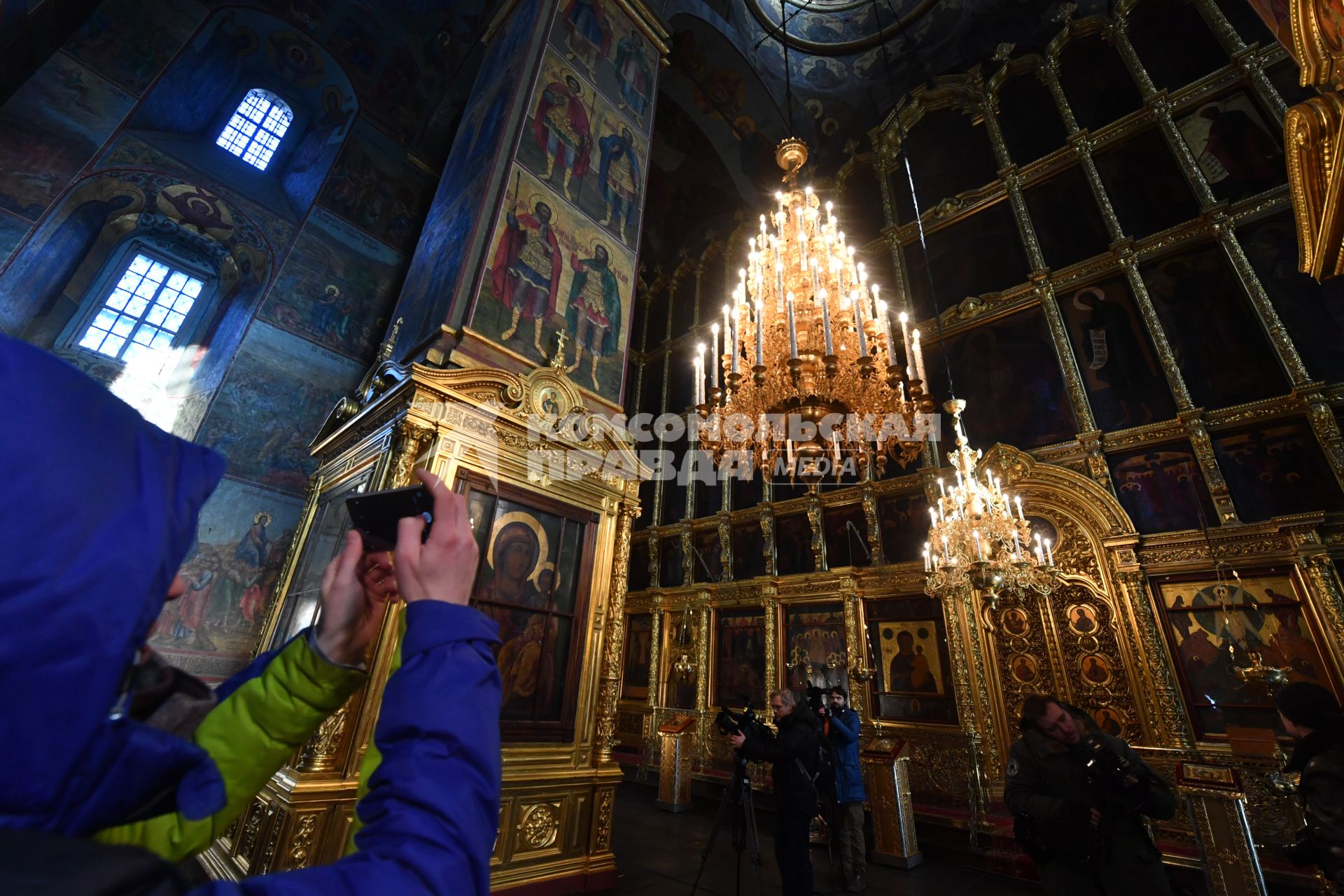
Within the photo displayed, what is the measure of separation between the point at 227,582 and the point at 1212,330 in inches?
579

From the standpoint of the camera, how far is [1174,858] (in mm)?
5371

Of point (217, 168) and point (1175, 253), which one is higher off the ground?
point (217, 168)

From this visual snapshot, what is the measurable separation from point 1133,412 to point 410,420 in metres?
9.42

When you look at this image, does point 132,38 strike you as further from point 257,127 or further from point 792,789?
point 792,789

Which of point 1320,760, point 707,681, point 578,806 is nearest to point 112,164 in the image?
point 578,806

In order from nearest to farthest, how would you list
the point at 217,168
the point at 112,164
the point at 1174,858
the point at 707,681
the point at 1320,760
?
the point at 1320,760, the point at 1174,858, the point at 112,164, the point at 217,168, the point at 707,681

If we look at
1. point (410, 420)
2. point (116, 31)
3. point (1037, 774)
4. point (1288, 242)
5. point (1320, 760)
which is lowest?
point (1037, 774)

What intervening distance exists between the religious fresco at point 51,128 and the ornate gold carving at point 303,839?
9.22 metres

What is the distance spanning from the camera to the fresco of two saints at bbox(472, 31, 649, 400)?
18.4 feet

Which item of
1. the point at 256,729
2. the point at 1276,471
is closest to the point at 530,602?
the point at 256,729

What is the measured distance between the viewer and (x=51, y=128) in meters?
7.45

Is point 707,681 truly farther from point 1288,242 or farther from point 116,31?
point 116,31

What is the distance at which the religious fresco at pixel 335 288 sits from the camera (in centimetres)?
941

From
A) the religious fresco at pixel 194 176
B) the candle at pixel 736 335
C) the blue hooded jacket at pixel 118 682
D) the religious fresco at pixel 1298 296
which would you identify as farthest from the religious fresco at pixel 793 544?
the religious fresco at pixel 194 176
